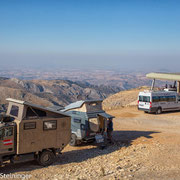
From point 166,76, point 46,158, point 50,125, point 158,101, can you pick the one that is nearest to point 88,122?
point 50,125

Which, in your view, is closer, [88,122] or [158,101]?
[88,122]

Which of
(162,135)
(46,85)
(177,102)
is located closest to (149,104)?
(177,102)

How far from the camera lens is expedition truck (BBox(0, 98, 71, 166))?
11734 millimetres

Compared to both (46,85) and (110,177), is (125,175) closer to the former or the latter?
(110,177)

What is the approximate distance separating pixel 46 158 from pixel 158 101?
18.6m

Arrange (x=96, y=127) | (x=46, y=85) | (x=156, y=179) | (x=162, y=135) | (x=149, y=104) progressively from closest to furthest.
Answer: (x=156, y=179)
(x=96, y=127)
(x=162, y=135)
(x=149, y=104)
(x=46, y=85)

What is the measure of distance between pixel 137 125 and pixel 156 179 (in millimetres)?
13469

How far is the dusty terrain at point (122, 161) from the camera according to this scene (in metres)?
11.1

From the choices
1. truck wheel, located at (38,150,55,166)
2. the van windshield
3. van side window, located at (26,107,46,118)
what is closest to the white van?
the van windshield

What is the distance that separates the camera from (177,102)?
100ft

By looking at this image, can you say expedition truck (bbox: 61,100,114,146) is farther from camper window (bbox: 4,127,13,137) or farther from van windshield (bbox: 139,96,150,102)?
van windshield (bbox: 139,96,150,102)

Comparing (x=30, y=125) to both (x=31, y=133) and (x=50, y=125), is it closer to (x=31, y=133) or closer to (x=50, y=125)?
(x=31, y=133)

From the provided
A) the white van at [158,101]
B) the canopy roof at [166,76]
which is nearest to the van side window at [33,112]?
the white van at [158,101]

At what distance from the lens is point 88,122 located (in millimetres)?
15734
